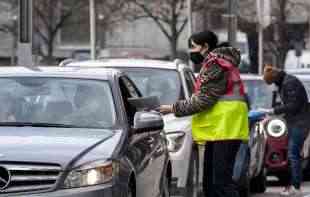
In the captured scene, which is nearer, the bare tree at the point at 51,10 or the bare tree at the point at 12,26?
the bare tree at the point at 51,10

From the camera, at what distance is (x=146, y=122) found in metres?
8.55

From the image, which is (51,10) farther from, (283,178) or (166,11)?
(283,178)

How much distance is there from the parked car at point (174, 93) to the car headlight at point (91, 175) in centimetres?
357

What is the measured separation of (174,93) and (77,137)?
490 cm

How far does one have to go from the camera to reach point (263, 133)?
1492cm

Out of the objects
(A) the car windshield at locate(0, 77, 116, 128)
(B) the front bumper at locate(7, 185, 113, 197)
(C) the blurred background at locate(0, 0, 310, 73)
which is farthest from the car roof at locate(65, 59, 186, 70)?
(C) the blurred background at locate(0, 0, 310, 73)

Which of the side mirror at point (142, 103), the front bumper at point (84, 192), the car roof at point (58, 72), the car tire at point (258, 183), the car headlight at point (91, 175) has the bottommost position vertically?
the car tire at point (258, 183)

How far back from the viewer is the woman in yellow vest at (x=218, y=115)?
922cm

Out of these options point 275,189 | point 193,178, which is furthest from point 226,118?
point 275,189

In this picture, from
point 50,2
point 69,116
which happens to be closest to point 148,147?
point 69,116

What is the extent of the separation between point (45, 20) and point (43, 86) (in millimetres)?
37293

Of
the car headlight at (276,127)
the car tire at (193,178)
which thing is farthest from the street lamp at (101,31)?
the car tire at (193,178)

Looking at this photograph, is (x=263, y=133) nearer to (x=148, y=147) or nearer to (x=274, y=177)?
(x=274, y=177)

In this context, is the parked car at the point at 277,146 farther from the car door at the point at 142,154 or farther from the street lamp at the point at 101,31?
the street lamp at the point at 101,31
